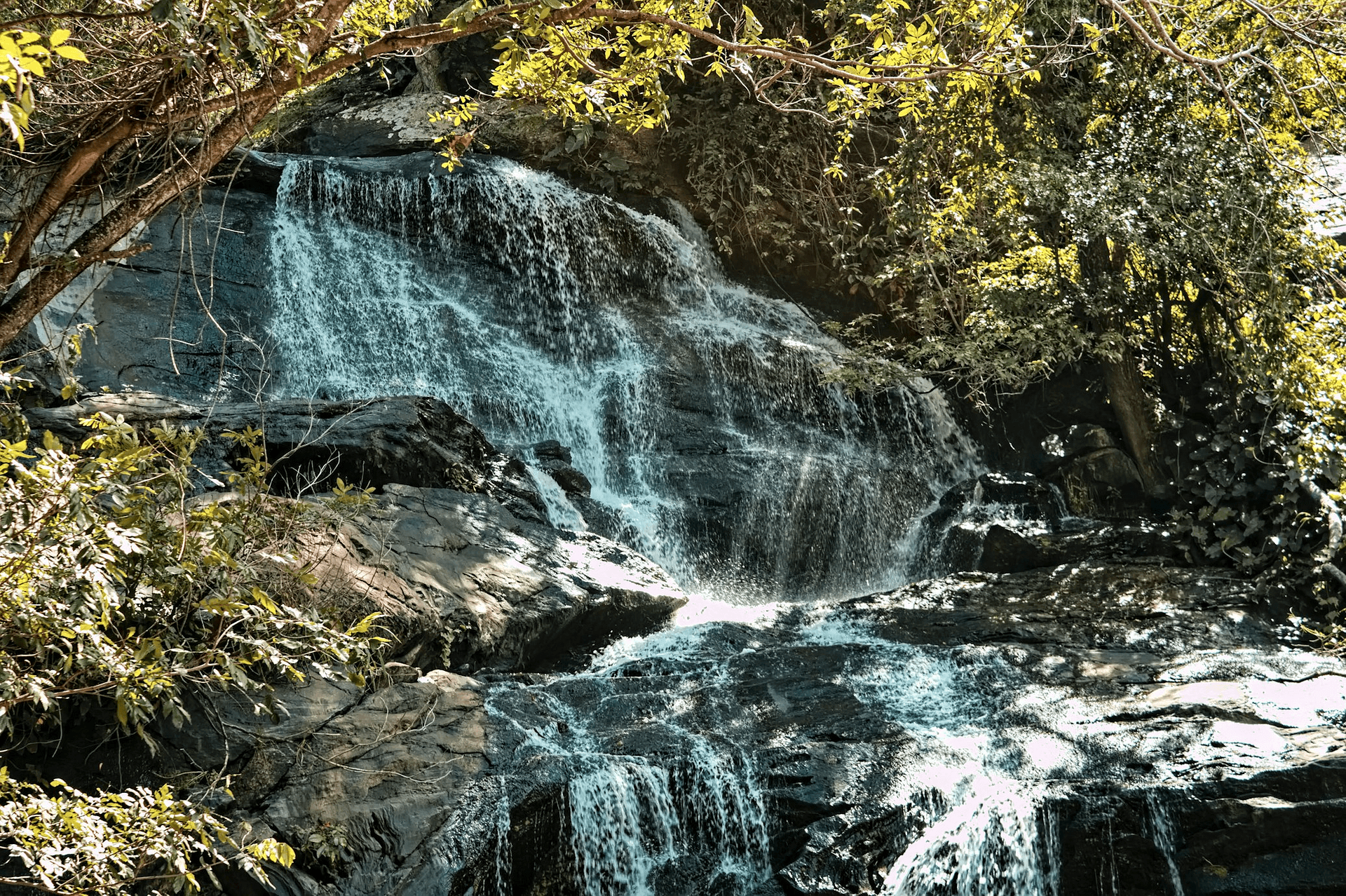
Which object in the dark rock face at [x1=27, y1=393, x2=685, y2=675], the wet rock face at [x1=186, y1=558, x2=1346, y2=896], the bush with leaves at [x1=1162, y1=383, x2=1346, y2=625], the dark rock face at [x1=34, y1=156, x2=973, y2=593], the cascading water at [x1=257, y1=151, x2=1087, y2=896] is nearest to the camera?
the wet rock face at [x1=186, y1=558, x2=1346, y2=896]

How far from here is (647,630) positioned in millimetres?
8211

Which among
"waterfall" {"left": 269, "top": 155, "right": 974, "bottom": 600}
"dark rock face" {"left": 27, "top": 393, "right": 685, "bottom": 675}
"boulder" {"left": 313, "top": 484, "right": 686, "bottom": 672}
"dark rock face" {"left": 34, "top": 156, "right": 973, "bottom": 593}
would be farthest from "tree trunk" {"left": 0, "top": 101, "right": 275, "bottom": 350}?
"waterfall" {"left": 269, "top": 155, "right": 974, "bottom": 600}

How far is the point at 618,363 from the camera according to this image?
12047 millimetres

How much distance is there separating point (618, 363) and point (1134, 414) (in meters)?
5.45

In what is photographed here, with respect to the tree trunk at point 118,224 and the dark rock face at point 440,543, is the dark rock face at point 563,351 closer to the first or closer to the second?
the dark rock face at point 440,543

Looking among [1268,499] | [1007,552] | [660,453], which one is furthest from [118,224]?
[1268,499]

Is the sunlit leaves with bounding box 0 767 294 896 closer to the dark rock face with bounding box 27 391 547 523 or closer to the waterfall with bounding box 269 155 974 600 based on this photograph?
the dark rock face with bounding box 27 391 547 523

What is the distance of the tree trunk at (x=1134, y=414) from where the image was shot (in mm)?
11547

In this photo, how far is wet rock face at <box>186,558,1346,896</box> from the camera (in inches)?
207

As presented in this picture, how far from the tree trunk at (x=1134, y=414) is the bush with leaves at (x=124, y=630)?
8.79 metres

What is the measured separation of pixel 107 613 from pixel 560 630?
3.59 metres

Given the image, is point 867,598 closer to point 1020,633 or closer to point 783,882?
point 1020,633

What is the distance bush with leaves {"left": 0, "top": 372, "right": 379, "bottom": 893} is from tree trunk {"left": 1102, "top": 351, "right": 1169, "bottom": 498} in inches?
346

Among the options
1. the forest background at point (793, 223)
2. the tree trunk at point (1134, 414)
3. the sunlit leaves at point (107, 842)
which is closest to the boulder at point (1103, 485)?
the tree trunk at point (1134, 414)
